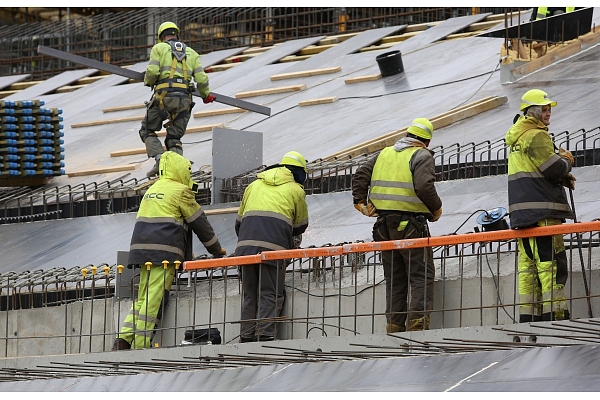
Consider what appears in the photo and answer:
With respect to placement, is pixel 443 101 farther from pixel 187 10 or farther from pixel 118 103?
pixel 187 10

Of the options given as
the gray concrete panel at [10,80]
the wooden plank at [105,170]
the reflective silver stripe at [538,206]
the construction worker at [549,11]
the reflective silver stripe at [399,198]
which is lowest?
the wooden plank at [105,170]

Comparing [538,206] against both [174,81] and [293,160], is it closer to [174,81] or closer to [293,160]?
[293,160]

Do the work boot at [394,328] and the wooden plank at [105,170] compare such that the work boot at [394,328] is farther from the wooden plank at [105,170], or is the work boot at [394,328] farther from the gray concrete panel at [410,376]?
the wooden plank at [105,170]

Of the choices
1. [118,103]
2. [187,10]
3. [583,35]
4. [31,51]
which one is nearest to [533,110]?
[583,35]

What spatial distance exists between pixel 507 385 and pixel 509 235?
2152 millimetres

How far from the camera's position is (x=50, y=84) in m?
29.6

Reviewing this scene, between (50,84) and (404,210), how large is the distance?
19391 mm

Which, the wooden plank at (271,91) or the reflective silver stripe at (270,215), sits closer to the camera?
the reflective silver stripe at (270,215)

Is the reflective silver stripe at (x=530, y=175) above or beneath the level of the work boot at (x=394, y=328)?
above

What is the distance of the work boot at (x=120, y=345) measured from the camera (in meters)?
12.5

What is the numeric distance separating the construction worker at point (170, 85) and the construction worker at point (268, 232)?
570 centimetres

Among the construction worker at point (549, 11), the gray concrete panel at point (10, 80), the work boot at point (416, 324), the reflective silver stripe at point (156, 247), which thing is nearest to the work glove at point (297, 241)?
the reflective silver stripe at point (156, 247)

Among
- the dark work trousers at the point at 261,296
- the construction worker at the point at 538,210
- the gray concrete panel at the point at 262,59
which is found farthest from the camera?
the gray concrete panel at the point at 262,59

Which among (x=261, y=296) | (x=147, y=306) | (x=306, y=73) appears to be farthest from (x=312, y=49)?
(x=261, y=296)
